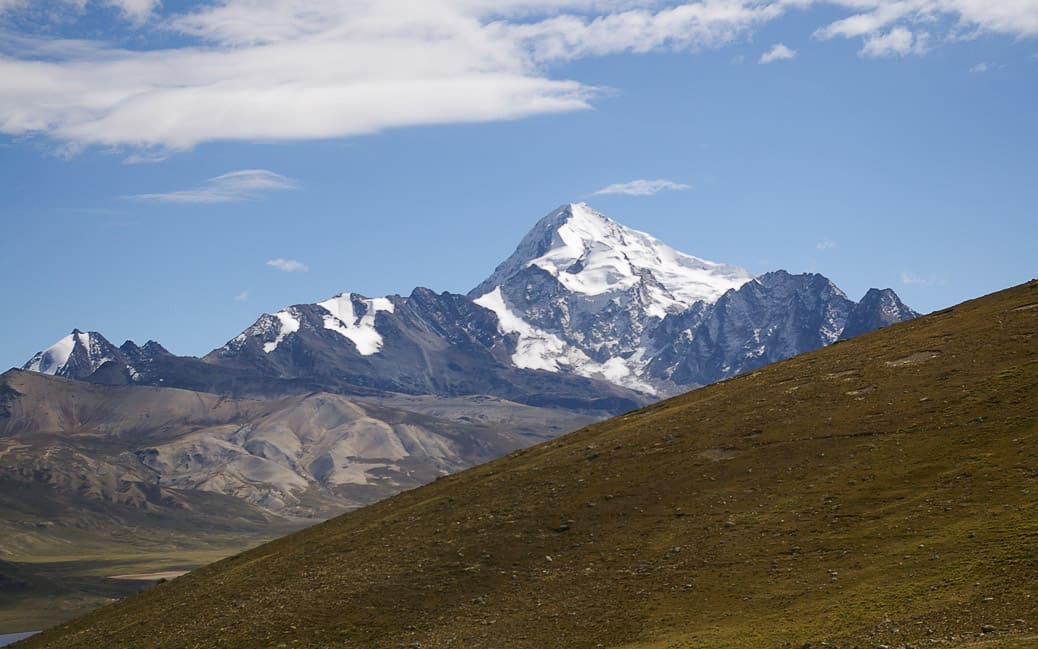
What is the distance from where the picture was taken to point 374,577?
343 ft

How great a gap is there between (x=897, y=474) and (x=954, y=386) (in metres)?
20.5

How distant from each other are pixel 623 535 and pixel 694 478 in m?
11.9

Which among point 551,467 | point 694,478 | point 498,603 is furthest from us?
point 551,467

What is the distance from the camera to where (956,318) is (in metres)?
136

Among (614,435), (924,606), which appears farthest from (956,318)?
(924,606)

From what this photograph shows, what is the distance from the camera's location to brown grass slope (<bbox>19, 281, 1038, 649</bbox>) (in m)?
71.3

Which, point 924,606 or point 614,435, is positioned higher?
point 614,435

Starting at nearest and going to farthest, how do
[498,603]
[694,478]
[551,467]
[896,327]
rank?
[498,603]
[694,478]
[551,467]
[896,327]

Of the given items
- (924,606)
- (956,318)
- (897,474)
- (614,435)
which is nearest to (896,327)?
(956,318)

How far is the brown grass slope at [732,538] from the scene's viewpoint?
234 feet

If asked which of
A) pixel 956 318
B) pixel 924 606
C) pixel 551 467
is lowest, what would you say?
pixel 924 606

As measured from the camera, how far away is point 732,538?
89.9 m

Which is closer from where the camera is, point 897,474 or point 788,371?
point 897,474

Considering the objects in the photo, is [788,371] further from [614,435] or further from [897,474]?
[897,474]
